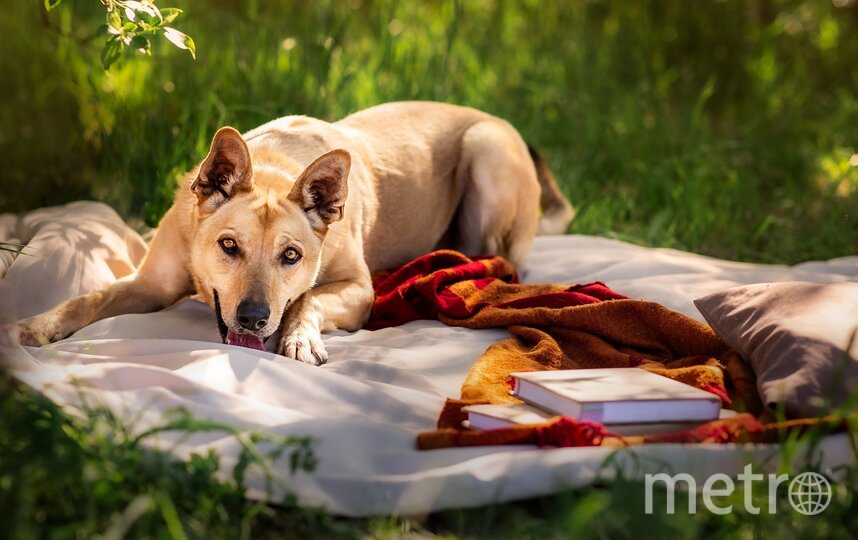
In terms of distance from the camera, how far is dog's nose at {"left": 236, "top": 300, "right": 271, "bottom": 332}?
3.06m

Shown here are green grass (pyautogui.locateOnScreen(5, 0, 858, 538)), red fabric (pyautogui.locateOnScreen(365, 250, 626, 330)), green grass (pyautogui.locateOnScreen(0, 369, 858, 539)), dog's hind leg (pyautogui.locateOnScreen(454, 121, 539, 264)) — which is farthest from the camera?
dog's hind leg (pyautogui.locateOnScreen(454, 121, 539, 264))

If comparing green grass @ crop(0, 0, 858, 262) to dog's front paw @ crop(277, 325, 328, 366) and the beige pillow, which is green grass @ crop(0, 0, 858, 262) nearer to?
dog's front paw @ crop(277, 325, 328, 366)

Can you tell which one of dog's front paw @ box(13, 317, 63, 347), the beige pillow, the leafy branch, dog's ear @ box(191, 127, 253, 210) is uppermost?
the leafy branch

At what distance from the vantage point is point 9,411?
2.19 metres

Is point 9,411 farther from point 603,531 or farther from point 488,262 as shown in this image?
point 488,262

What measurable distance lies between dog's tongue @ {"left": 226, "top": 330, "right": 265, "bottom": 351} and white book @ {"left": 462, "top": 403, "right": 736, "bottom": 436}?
0.97 metres

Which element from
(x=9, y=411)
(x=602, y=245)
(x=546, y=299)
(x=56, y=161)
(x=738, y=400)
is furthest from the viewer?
(x=56, y=161)

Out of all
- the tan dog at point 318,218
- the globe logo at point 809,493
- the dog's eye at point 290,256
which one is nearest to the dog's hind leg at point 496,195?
the tan dog at point 318,218

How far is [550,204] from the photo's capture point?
555 centimetres

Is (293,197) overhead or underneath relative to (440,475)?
overhead

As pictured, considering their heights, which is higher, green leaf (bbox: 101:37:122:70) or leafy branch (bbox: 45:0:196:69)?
leafy branch (bbox: 45:0:196:69)

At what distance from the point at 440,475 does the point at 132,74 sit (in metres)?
4.25

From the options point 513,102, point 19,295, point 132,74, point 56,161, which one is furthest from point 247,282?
point 513,102

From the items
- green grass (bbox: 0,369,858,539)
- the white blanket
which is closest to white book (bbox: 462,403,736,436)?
the white blanket
